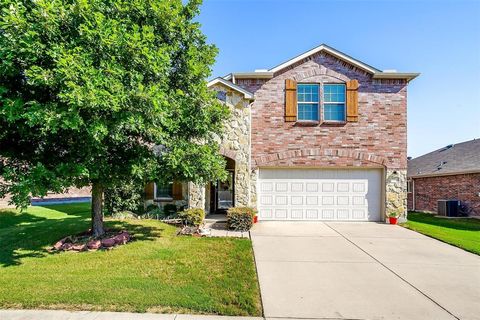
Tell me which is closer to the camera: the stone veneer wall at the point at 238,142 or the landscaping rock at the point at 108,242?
the landscaping rock at the point at 108,242

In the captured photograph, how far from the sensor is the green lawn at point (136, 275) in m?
4.98

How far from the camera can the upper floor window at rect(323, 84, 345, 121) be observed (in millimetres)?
13914

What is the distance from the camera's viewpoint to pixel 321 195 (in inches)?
543

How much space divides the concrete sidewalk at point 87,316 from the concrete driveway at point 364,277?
1.29 m

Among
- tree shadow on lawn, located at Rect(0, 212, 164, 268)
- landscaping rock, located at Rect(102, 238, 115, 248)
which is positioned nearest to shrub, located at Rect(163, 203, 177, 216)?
tree shadow on lawn, located at Rect(0, 212, 164, 268)

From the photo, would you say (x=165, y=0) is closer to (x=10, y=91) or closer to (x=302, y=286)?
(x=10, y=91)

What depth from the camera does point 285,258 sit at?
7.73 meters

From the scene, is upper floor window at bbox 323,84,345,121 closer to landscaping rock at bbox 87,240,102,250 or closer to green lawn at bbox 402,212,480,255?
green lawn at bbox 402,212,480,255

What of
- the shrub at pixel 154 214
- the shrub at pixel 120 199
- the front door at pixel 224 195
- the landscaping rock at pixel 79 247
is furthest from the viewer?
the front door at pixel 224 195

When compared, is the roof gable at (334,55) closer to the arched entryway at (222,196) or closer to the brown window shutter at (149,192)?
the arched entryway at (222,196)

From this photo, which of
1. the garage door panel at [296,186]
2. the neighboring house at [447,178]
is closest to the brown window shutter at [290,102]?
the garage door panel at [296,186]

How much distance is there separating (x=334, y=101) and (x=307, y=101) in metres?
1.32

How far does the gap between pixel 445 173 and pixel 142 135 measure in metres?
18.2

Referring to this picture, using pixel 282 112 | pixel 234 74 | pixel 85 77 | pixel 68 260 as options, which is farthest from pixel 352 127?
pixel 68 260
